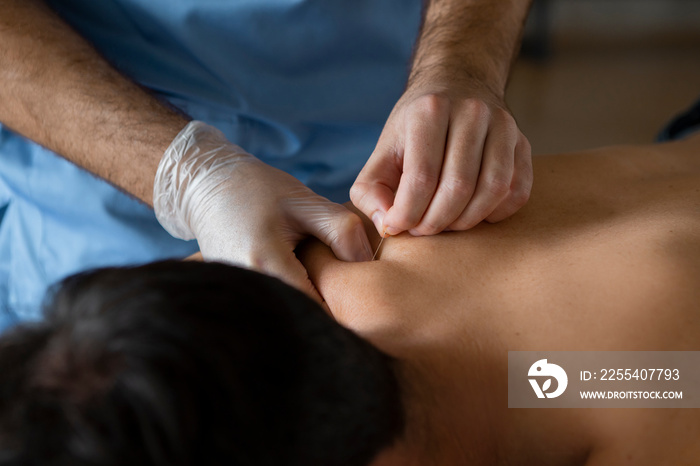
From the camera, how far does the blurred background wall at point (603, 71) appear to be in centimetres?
329

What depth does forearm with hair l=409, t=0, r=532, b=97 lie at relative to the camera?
4.32 feet

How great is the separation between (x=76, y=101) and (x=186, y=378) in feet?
3.06

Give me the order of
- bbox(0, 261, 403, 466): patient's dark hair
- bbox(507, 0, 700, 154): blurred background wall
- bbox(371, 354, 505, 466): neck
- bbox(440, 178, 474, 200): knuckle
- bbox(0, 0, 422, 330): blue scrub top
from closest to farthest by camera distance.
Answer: bbox(0, 261, 403, 466): patient's dark hair
bbox(371, 354, 505, 466): neck
bbox(440, 178, 474, 200): knuckle
bbox(0, 0, 422, 330): blue scrub top
bbox(507, 0, 700, 154): blurred background wall

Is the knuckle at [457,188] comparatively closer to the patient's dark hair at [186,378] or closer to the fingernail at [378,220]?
the fingernail at [378,220]

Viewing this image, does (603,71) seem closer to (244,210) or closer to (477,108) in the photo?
(477,108)

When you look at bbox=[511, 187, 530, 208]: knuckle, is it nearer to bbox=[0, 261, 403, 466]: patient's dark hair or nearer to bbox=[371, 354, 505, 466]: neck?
bbox=[371, 354, 505, 466]: neck

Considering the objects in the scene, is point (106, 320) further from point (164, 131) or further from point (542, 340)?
point (164, 131)

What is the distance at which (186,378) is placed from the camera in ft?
1.82

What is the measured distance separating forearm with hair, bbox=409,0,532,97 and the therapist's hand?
0.63ft

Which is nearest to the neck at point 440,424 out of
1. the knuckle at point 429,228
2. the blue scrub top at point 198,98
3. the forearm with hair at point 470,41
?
the knuckle at point 429,228

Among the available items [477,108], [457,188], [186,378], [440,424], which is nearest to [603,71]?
[477,108]

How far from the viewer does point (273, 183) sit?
114 cm

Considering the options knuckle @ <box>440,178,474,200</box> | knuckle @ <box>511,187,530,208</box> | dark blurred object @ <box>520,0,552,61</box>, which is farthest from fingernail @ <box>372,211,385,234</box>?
dark blurred object @ <box>520,0,552,61</box>

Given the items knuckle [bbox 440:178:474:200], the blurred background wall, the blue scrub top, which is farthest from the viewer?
the blurred background wall
